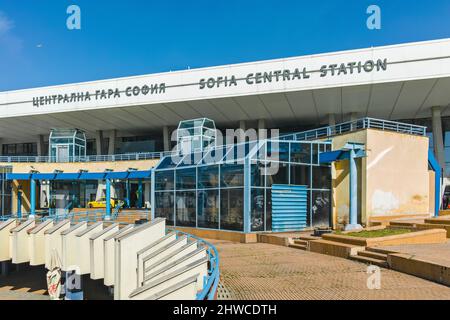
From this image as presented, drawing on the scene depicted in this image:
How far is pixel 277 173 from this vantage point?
776 inches

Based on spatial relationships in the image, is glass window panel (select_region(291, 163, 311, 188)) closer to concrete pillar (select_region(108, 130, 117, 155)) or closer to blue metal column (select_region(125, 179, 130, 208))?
blue metal column (select_region(125, 179, 130, 208))

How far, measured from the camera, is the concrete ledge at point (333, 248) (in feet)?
43.3

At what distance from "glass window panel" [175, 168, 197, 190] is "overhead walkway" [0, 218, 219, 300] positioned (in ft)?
21.0

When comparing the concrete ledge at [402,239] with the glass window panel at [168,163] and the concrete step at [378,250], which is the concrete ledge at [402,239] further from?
the glass window panel at [168,163]

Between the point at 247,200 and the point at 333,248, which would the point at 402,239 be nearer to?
the point at 333,248

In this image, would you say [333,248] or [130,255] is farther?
[333,248]

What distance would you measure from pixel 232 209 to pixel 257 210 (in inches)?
53.7

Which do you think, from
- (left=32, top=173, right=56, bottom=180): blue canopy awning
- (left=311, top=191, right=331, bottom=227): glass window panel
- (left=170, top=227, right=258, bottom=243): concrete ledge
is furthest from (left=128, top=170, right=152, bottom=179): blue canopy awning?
(left=311, top=191, right=331, bottom=227): glass window panel

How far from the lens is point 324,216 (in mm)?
20938

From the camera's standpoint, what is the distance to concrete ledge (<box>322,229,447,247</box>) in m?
13.6

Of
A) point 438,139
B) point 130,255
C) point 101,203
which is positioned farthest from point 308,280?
point 101,203

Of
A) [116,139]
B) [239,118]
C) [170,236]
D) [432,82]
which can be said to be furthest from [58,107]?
[432,82]

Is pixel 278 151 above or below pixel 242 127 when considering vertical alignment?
below

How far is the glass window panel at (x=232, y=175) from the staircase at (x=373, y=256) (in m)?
7.40
